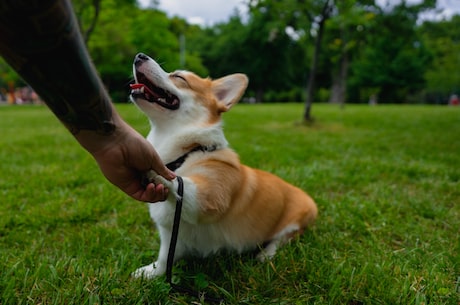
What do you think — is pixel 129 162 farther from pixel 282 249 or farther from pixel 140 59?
pixel 282 249

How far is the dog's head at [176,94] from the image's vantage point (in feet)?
5.93

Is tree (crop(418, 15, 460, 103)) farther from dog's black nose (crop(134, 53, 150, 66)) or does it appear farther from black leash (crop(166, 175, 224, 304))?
black leash (crop(166, 175, 224, 304))

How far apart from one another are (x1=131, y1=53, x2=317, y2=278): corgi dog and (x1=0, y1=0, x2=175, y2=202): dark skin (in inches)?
18.8

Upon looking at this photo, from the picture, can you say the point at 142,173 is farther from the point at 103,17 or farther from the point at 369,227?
the point at 103,17

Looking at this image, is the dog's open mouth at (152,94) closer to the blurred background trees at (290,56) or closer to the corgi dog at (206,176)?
the corgi dog at (206,176)

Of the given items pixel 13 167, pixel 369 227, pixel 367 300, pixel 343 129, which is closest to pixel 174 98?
pixel 367 300

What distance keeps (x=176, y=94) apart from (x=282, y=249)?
3.67ft

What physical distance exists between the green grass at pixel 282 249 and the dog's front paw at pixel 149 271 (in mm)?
49

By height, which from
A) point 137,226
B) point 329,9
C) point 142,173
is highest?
point 329,9

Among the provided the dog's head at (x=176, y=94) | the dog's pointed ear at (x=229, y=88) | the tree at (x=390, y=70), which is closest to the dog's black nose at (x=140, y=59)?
the dog's head at (x=176, y=94)

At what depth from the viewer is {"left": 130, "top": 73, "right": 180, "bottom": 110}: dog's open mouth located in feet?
5.94

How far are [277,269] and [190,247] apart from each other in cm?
49

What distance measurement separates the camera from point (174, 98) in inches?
75.6

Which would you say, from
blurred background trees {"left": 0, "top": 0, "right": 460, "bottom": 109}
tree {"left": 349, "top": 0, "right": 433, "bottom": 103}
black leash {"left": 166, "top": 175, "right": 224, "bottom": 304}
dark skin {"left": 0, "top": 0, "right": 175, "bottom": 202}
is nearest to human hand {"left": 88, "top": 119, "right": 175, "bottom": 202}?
dark skin {"left": 0, "top": 0, "right": 175, "bottom": 202}
